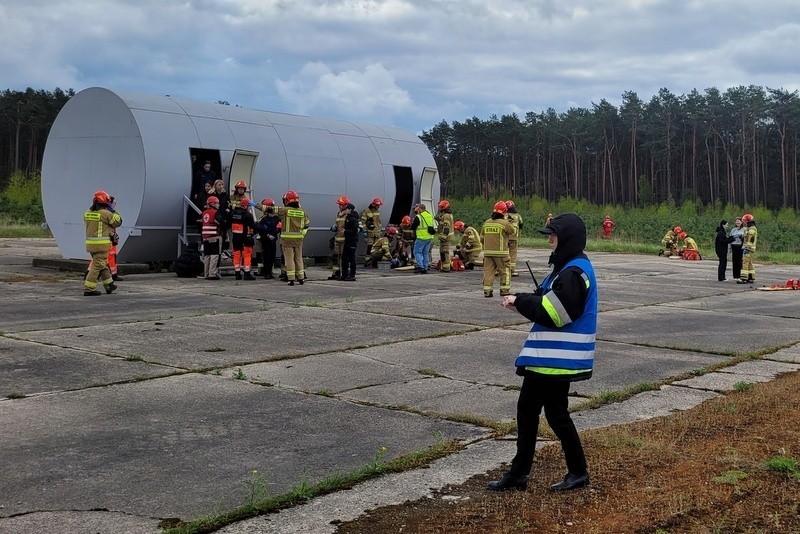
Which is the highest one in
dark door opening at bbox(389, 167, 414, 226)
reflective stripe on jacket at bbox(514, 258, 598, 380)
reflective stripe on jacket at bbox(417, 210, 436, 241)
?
dark door opening at bbox(389, 167, 414, 226)

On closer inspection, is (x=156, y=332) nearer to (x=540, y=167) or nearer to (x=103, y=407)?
(x=103, y=407)

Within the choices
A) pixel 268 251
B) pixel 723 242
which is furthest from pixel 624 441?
pixel 723 242

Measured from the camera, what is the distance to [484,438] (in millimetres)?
6457

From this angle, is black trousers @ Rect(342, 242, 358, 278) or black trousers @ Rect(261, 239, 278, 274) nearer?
black trousers @ Rect(342, 242, 358, 278)

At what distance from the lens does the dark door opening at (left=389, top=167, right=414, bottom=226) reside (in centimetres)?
2634

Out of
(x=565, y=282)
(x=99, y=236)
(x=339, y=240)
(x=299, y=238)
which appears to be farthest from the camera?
(x=339, y=240)

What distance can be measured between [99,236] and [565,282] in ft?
38.7

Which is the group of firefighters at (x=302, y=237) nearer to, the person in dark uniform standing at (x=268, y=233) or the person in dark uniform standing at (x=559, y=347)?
the person in dark uniform standing at (x=268, y=233)

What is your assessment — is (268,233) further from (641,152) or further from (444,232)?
(641,152)

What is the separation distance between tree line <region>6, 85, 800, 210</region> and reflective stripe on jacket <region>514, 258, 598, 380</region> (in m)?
77.8

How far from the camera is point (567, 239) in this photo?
5.25 m

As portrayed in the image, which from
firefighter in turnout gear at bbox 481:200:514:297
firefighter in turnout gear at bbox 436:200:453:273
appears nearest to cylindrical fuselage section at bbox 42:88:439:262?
firefighter in turnout gear at bbox 436:200:453:273

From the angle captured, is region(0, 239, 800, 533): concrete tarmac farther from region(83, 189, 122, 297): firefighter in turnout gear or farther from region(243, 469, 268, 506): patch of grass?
region(83, 189, 122, 297): firefighter in turnout gear

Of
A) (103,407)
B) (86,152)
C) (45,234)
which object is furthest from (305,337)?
(45,234)
